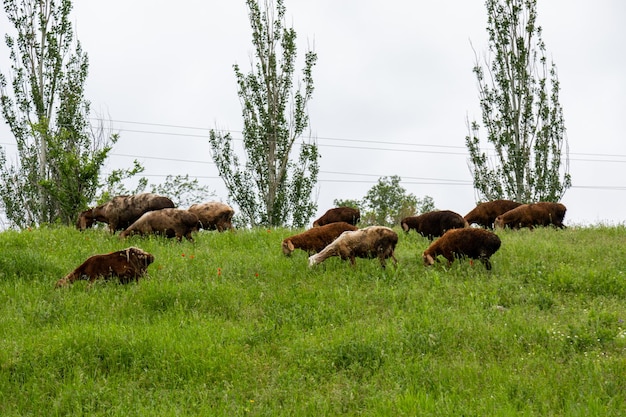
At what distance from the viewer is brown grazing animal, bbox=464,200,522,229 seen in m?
20.9

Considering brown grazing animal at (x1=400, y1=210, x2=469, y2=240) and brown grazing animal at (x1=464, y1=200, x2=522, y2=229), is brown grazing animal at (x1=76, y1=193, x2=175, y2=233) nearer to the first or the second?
brown grazing animal at (x1=400, y1=210, x2=469, y2=240)

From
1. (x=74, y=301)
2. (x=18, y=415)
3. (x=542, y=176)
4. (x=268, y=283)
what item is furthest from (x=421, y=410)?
(x=542, y=176)

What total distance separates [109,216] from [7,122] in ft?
65.7

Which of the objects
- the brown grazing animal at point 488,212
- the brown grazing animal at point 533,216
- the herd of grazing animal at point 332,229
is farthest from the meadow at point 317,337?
the brown grazing animal at point 488,212

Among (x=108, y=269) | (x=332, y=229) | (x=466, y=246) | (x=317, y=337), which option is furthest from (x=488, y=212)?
(x=108, y=269)

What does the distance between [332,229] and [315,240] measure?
0.46m

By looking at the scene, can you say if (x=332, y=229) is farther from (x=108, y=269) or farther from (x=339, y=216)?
(x=339, y=216)

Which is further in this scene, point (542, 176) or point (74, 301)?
point (542, 176)

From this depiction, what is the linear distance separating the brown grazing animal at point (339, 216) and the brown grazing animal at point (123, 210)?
452 centimetres

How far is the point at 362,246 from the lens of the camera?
570 inches

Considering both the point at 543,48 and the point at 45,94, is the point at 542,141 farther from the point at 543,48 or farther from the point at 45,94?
the point at 45,94

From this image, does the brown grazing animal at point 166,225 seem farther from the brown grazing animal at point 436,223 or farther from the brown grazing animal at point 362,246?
the brown grazing animal at point 436,223

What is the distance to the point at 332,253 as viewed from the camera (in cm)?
1466

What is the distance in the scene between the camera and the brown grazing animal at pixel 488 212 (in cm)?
2092
